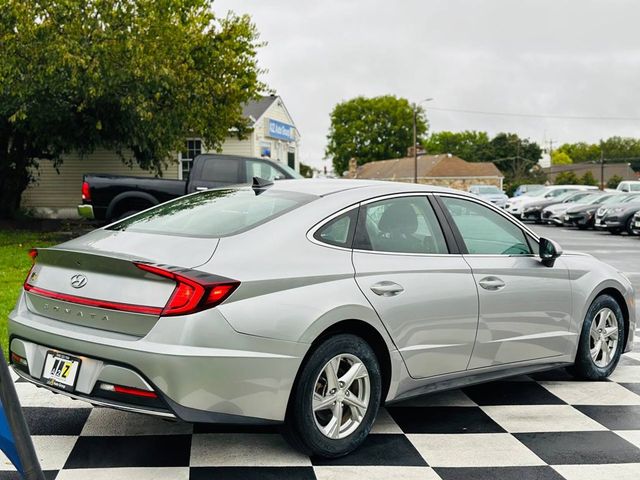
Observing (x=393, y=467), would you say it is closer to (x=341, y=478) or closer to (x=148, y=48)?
(x=341, y=478)

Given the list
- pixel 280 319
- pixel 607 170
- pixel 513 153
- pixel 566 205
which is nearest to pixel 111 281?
pixel 280 319

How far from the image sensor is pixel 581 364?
19.3 ft

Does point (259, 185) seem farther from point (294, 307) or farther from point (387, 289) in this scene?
point (294, 307)

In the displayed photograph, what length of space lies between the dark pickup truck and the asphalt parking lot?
31.8 feet

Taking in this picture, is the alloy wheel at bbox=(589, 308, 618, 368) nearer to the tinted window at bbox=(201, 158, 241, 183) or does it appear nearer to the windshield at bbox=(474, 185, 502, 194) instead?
the tinted window at bbox=(201, 158, 241, 183)

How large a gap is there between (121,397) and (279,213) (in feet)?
4.31

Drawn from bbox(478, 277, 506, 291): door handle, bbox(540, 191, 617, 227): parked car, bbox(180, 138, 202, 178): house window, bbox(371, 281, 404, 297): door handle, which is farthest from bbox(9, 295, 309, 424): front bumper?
bbox(540, 191, 617, 227): parked car

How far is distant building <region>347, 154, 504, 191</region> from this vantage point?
86.6 m

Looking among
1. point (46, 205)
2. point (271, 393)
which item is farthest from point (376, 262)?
point (46, 205)

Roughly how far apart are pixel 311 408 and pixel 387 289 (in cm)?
81

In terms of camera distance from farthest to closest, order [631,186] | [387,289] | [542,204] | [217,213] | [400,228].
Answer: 1. [631,186]
2. [542,204]
3. [400,228]
4. [217,213]
5. [387,289]

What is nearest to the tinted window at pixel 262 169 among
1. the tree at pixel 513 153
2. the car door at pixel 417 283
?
the car door at pixel 417 283

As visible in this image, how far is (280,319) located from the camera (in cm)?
382

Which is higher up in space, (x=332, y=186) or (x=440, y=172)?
(x=440, y=172)
